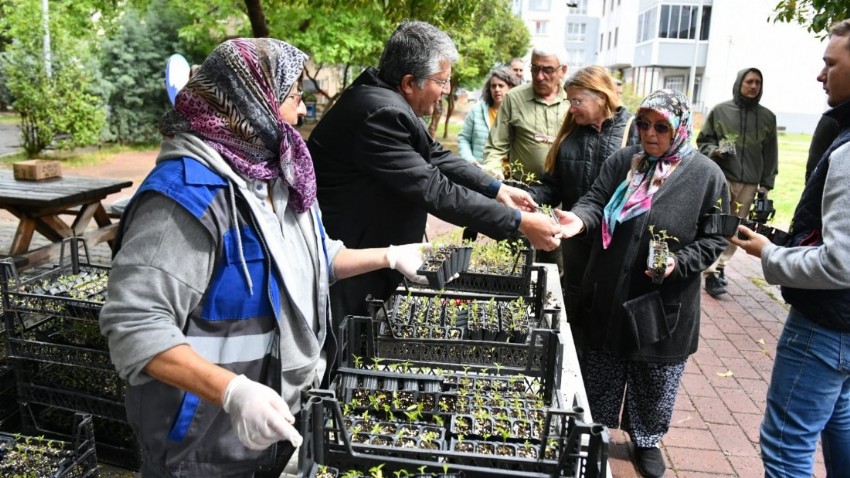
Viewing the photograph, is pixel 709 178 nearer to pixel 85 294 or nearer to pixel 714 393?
pixel 714 393

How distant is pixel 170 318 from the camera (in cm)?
148

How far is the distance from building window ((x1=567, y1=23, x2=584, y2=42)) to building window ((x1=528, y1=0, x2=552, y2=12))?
3.57 metres

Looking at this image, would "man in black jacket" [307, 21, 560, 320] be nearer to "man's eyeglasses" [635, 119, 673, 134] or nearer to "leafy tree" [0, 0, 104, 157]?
"man's eyeglasses" [635, 119, 673, 134]

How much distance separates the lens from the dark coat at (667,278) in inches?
120

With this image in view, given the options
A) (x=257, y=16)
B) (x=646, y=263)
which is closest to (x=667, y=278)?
(x=646, y=263)

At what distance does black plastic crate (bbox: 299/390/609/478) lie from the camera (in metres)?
1.57

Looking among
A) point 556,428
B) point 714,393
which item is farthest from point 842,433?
point 714,393

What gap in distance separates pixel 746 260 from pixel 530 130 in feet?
16.7

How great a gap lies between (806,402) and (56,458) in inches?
111

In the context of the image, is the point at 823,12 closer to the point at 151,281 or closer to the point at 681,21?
the point at 151,281

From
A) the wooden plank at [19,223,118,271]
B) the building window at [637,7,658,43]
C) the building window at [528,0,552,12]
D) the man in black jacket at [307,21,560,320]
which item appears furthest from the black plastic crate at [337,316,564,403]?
the building window at [528,0,552,12]

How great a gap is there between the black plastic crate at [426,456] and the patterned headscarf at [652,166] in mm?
1687

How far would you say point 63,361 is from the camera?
2.61m

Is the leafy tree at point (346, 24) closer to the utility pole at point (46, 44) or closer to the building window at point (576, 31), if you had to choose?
the utility pole at point (46, 44)
